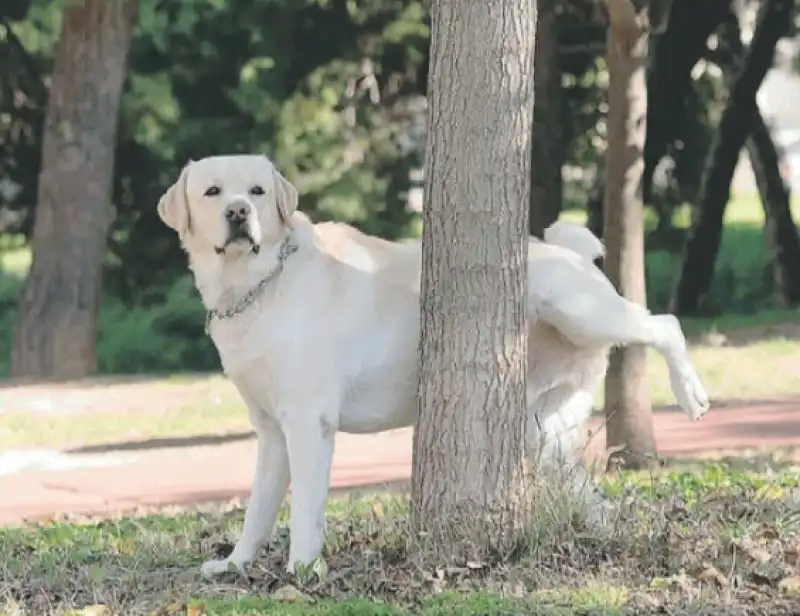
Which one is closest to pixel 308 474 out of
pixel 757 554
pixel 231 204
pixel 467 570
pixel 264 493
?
pixel 264 493

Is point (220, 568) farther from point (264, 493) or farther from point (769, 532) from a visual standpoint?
point (769, 532)

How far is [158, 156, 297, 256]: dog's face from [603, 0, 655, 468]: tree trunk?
3443mm

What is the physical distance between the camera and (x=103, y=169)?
15617mm

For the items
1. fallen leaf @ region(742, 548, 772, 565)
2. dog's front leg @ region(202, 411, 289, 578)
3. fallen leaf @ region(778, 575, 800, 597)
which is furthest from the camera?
dog's front leg @ region(202, 411, 289, 578)

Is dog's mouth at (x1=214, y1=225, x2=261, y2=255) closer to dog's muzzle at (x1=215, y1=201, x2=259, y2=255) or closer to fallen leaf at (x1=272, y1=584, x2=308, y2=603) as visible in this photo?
dog's muzzle at (x1=215, y1=201, x2=259, y2=255)

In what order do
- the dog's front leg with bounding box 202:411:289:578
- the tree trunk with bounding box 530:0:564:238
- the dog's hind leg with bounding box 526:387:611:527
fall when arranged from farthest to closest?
the tree trunk with bounding box 530:0:564:238, the dog's front leg with bounding box 202:411:289:578, the dog's hind leg with bounding box 526:387:611:527

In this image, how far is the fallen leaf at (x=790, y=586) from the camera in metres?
5.15

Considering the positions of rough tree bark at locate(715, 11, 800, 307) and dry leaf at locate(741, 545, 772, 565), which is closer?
dry leaf at locate(741, 545, 772, 565)

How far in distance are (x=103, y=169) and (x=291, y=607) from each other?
11.2 metres

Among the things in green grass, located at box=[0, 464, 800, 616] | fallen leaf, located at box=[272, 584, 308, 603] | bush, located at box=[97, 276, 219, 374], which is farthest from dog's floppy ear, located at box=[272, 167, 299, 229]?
bush, located at box=[97, 276, 219, 374]

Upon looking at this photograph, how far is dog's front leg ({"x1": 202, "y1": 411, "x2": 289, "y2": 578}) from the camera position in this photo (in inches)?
235

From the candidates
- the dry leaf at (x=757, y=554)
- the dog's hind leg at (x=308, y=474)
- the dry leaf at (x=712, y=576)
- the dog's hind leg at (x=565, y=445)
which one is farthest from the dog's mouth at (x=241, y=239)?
the dry leaf at (x=757, y=554)

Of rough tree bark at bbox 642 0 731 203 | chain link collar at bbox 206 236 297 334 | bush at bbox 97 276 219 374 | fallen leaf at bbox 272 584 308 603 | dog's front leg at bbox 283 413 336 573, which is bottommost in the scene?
bush at bbox 97 276 219 374

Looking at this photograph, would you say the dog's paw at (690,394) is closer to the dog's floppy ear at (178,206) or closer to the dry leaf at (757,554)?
the dry leaf at (757,554)
